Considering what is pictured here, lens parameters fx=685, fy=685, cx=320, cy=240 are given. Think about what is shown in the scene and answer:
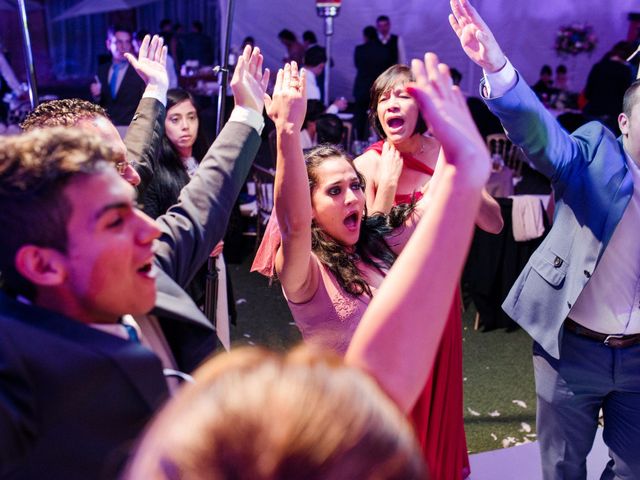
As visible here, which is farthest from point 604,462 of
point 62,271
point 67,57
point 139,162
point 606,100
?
point 67,57

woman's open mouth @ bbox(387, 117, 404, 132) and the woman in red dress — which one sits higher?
woman's open mouth @ bbox(387, 117, 404, 132)

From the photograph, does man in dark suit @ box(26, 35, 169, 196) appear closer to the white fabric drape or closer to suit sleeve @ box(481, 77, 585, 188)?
suit sleeve @ box(481, 77, 585, 188)

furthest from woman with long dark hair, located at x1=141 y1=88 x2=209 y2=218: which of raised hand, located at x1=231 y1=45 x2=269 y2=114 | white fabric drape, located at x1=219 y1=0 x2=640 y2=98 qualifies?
white fabric drape, located at x1=219 y1=0 x2=640 y2=98

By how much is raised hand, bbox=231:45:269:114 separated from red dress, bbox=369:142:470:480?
100 cm

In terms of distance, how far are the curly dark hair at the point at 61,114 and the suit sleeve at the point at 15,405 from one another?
2.96 feet

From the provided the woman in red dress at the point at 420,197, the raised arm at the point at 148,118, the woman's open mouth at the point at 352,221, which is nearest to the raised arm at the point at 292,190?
the woman's open mouth at the point at 352,221

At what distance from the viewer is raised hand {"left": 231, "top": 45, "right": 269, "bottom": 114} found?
1.32 meters

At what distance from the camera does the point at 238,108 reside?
4.30 ft

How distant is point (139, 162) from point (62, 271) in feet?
2.98

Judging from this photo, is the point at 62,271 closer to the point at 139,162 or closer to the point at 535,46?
the point at 139,162

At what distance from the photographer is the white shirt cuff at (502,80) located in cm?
167

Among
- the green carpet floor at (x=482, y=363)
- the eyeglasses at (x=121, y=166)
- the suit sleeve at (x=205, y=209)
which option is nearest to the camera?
the suit sleeve at (x=205, y=209)

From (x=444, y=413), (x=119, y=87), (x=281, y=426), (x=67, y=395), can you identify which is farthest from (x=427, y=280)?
(x=119, y=87)

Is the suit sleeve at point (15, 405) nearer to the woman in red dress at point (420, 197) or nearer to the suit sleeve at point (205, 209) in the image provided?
the suit sleeve at point (205, 209)
